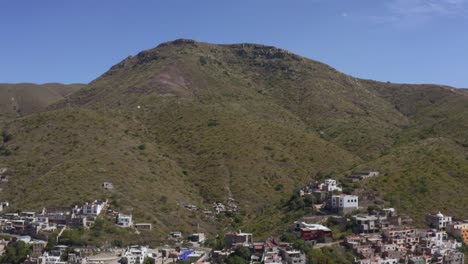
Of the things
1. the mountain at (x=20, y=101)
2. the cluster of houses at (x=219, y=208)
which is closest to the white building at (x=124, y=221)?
the cluster of houses at (x=219, y=208)

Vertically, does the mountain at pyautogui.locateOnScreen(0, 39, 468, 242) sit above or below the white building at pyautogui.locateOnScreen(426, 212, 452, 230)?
above

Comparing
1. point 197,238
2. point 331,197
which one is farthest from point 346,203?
point 197,238

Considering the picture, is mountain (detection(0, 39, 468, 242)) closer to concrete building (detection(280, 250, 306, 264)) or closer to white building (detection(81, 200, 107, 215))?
white building (detection(81, 200, 107, 215))

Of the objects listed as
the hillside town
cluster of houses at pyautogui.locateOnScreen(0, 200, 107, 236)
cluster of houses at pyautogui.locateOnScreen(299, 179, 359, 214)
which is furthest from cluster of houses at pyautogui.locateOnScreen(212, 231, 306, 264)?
cluster of houses at pyautogui.locateOnScreen(0, 200, 107, 236)

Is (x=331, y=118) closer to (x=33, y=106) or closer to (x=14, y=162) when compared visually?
(x=14, y=162)

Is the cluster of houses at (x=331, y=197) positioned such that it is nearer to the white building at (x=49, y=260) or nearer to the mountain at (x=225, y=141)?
the mountain at (x=225, y=141)

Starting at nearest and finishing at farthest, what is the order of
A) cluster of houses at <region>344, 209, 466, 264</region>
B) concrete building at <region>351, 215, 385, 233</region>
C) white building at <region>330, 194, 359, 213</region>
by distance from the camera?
cluster of houses at <region>344, 209, 466, 264</region>, concrete building at <region>351, 215, 385, 233</region>, white building at <region>330, 194, 359, 213</region>

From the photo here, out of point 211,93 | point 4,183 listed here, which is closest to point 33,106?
point 211,93
